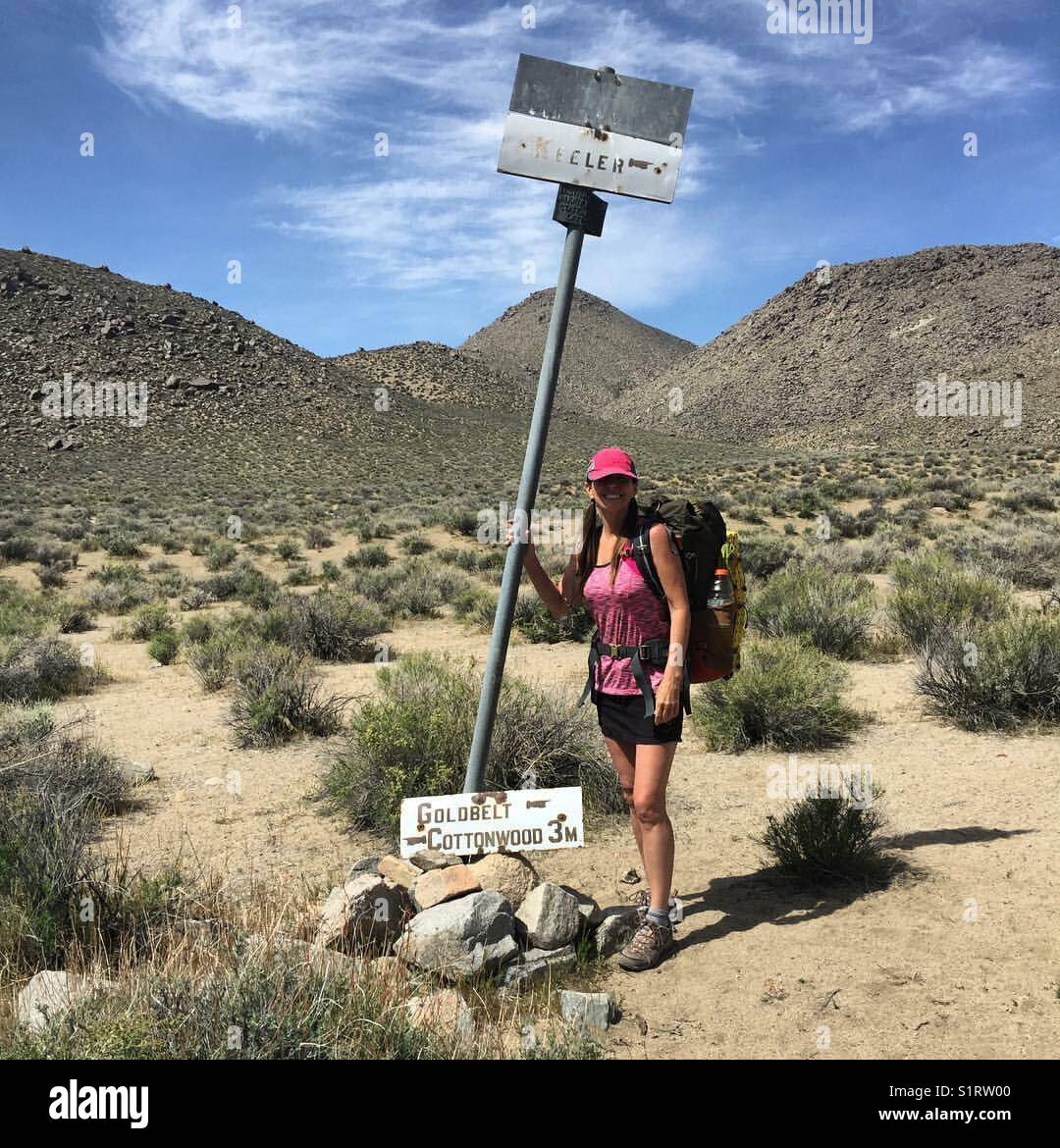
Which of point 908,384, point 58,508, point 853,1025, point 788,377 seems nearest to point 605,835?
point 853,1025

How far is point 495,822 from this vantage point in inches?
147

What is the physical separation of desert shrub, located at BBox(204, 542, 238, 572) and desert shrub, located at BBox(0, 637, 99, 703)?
10.3m

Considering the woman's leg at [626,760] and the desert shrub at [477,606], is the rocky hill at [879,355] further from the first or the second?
the woman's leg at [626,760]

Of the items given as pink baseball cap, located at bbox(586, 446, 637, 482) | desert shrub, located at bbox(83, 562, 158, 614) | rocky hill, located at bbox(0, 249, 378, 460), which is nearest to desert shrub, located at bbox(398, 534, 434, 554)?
desert shrub, located at bbox(83, 562, 158, 614)

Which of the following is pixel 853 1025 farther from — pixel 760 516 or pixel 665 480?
pixel 665 480

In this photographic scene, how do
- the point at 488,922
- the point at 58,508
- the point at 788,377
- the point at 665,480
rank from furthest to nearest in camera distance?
1. the point at 788,377
2. the point at 665,480
3. the point at 58,508
4. the point at 488,922

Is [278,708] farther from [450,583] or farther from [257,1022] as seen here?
[450,583]

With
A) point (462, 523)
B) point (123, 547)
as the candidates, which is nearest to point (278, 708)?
point (123, 547)

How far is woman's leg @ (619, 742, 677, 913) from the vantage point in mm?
3607

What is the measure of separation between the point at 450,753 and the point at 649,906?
2.01 meters

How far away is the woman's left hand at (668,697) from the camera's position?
3.50 meters

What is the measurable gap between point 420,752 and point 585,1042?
2763 mm

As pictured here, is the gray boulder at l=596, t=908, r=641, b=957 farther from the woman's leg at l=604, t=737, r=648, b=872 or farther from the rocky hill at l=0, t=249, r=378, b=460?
the rocky hill at l=0, t=249, r=378, b=460

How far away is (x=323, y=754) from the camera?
636cm
